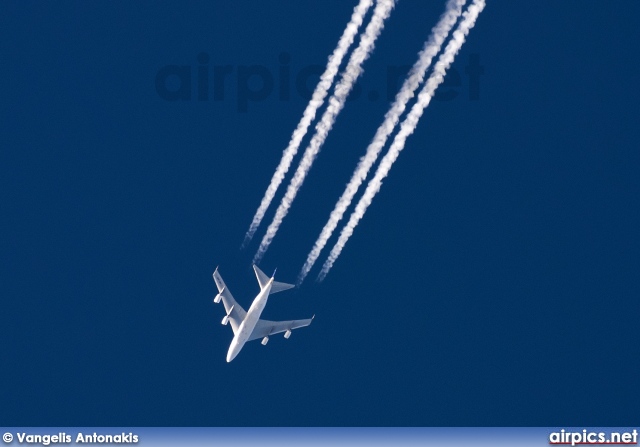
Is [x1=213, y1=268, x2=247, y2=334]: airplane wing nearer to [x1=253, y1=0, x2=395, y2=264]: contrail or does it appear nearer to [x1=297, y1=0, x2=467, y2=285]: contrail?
[x1=253, y1=0, x2=395, y2=264]: contrail

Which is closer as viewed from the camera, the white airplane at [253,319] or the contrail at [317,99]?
the contrail at [317,99]

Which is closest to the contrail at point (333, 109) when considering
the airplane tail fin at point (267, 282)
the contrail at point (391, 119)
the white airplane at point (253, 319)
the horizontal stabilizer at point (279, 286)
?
the airplane tail fin at point (267, 282)

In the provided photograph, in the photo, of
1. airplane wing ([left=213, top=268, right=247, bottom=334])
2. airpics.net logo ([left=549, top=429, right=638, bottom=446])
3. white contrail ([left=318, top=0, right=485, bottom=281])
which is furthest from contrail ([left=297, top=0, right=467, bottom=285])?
airpics.net logo ([left=549, top=429, right=638, bottom=446])

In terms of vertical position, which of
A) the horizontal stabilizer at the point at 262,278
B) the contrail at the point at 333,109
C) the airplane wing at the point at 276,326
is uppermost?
the contrail at the point at 333,109

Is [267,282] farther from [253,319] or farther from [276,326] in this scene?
[276,326]

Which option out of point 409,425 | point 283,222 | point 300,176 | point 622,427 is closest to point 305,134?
point 300,176

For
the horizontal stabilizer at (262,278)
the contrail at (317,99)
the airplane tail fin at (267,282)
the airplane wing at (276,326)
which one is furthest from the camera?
the airplane wing at (276,326)

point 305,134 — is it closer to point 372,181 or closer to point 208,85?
point 372,181

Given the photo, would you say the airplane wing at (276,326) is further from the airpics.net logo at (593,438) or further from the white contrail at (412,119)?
the airpics.net logo at (593,438)
